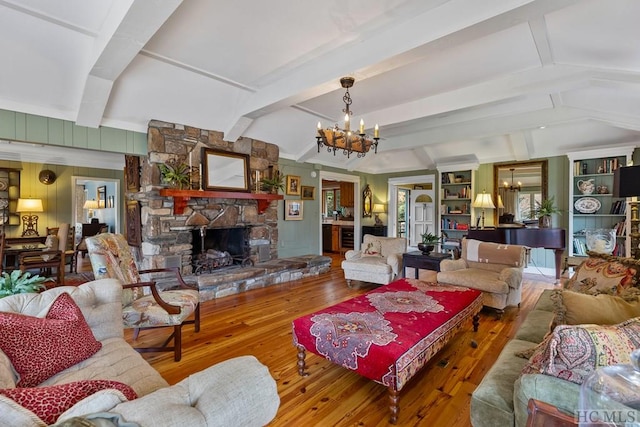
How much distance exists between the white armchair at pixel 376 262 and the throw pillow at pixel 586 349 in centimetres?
341

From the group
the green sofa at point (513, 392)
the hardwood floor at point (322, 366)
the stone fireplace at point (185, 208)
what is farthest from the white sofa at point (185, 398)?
the stone fireplace at point (185, 208)

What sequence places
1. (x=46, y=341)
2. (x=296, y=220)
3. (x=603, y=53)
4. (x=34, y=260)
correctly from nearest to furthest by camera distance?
(x=46, y=341), (x=603, y=53), (x=34, y=260), (x=296, y=220)

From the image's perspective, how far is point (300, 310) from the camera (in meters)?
3.79

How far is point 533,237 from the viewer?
4.96 m

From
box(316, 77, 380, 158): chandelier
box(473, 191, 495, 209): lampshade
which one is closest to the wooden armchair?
box(316, 77, 380, 158): chandelier

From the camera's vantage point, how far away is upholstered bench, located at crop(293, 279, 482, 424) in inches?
72.4

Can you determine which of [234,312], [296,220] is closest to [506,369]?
[234,312]

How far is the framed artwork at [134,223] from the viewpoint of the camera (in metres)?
4.39

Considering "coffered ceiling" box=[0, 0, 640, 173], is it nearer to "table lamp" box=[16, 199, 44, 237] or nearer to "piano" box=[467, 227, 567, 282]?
"piano" box=[467, 227, 567, 282]

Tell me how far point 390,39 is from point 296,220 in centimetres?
438

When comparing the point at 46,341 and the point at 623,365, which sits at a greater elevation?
the point at 623,365

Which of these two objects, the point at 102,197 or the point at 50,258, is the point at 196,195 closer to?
the point at 50,258

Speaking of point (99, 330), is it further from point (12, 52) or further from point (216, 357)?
point (12, 52)

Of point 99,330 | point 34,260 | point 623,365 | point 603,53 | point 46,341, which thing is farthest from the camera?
point 34,260
